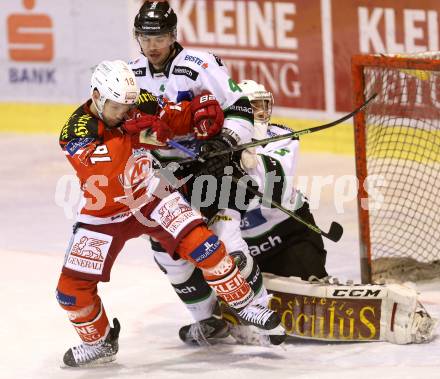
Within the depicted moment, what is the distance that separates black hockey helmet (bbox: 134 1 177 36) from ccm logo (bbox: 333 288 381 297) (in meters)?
1.18

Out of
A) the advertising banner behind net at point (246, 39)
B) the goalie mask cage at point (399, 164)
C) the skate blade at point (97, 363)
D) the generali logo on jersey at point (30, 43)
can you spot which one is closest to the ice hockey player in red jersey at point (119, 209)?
the skate blade at point (97, 363)

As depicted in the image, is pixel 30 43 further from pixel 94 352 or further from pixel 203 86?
pixel 94 352

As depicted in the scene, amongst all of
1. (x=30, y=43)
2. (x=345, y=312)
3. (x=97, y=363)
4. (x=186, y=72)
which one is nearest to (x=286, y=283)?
(x=345, y=312)

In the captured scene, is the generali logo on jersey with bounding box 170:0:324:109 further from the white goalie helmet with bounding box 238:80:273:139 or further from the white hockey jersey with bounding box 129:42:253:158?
the white hockey jersey with bounding box 129:42:253:158

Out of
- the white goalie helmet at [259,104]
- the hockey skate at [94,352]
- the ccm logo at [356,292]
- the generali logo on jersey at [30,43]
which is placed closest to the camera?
the hockey skate at [94,352]

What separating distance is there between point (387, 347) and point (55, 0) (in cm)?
503

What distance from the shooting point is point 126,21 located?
28.2 feet

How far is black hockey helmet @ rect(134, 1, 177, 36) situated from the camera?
4.59 metres

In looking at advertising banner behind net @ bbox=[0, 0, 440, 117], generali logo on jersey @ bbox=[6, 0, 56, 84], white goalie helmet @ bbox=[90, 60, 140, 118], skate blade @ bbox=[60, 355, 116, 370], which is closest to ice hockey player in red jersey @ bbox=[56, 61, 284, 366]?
white goalie helmet @ bbox=[90, 60, 140, 118]

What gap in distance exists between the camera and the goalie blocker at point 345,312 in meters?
4.50

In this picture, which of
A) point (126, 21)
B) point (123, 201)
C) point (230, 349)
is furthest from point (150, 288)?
point (126, 21)

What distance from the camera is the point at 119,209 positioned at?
4320mm

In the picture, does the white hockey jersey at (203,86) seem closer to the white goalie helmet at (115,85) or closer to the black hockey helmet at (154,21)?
the black hockey helmet at (154,21)

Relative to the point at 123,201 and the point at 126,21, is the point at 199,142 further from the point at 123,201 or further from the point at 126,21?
the point at 126,21
